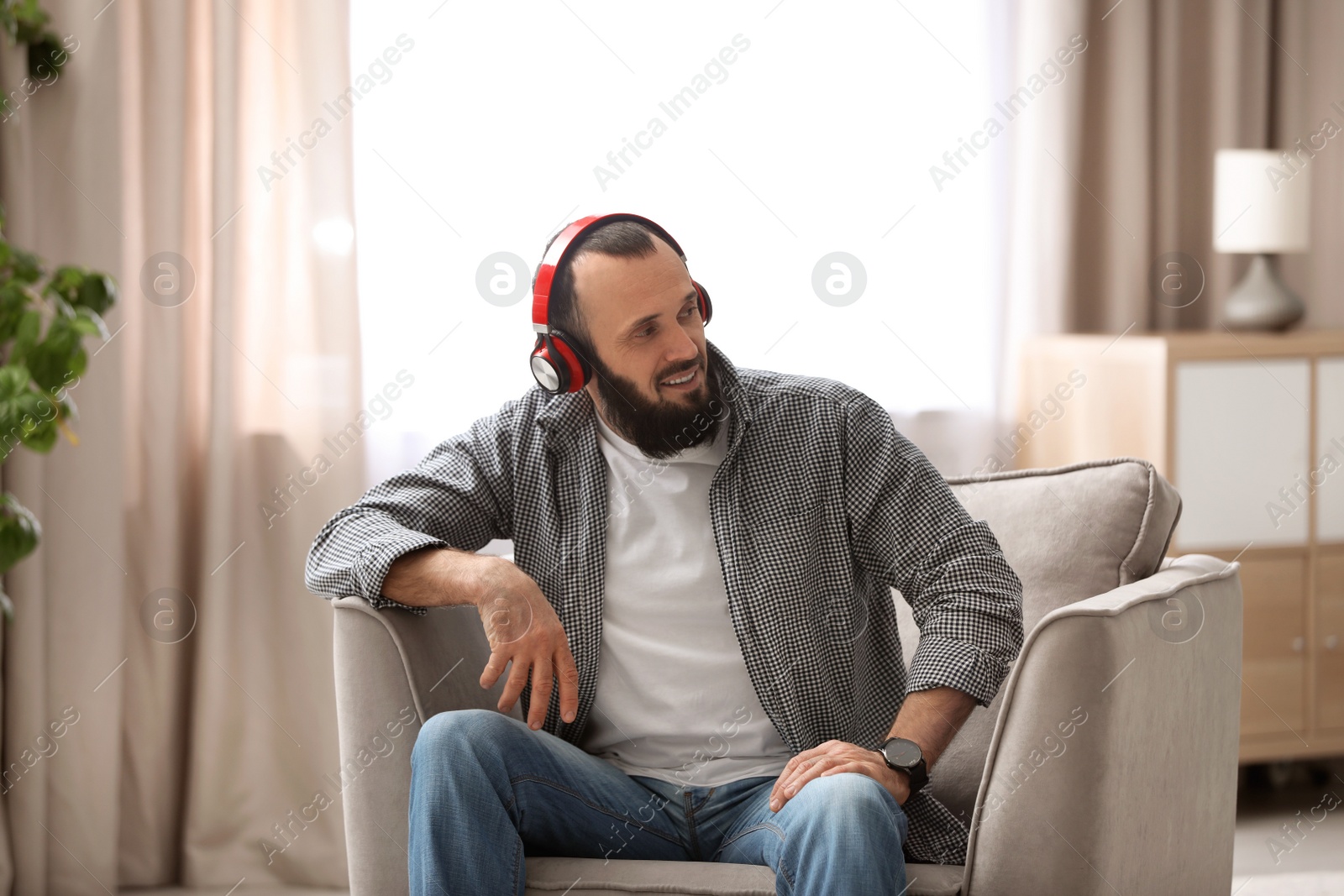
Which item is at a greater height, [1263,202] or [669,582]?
[1263,202]

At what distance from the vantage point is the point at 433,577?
136cm

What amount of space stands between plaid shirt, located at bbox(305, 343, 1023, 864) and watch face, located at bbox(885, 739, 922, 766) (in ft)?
0.25

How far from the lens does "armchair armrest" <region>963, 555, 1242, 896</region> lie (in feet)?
3.87

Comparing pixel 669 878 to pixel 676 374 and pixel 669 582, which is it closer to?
pixel 669 582

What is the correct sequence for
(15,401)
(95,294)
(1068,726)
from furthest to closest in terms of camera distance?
(95,294)
(15,401)
(1068,726)

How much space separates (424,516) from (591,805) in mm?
450

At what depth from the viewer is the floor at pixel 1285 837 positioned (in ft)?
7.23

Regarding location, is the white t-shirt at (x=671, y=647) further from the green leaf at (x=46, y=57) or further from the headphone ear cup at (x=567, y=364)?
the green leaf at (x=46, y=57)

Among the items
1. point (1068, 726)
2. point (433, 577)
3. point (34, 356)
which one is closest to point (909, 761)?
point (1068, 726)

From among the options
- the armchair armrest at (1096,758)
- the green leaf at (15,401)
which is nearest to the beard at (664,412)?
the armchair armrest at (1096,758)

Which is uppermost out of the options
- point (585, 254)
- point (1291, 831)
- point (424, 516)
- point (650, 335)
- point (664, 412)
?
point (585, 254)

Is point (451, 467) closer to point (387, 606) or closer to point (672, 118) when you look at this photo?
point (387, 606)

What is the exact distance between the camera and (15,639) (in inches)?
88.1

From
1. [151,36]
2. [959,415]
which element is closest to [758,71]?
[959,415]
